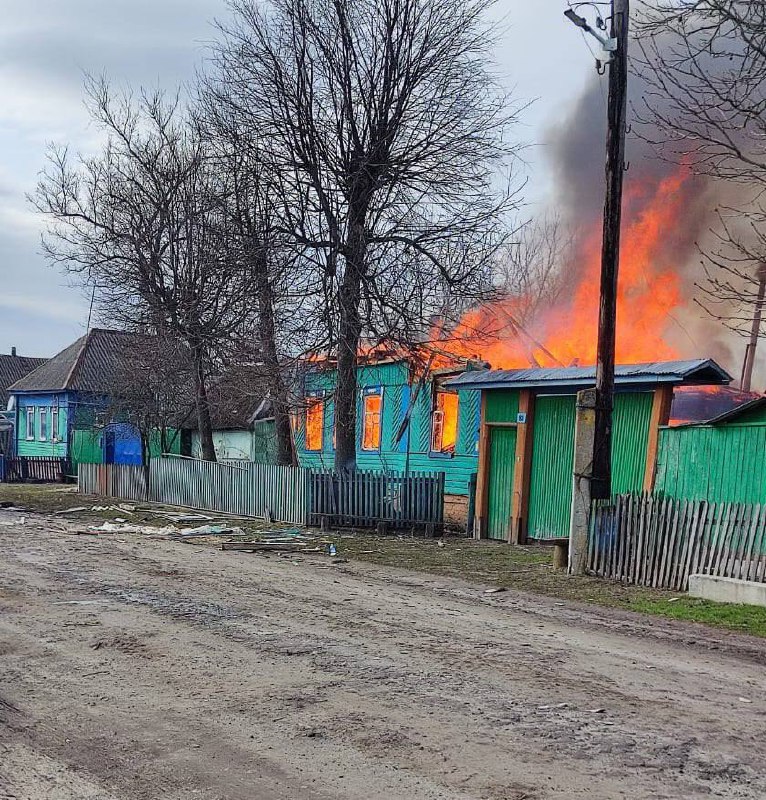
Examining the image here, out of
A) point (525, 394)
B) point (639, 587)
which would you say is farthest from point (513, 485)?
point (639, 587)

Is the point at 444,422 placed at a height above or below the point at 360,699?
above

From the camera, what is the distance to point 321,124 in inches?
869

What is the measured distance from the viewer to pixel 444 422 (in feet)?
73.6

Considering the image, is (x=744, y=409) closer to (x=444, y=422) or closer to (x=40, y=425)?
(x=444, y=422)

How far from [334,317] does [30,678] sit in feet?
50.0

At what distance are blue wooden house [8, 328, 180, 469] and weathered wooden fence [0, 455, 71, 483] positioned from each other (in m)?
2.23

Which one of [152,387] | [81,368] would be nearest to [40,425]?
[81,368]

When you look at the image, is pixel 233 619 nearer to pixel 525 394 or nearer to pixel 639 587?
pixel 639 587

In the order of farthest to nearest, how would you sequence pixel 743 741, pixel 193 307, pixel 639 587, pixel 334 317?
pixel 193 307, pixel 334 317, pixel 639 587, pixel 743 741

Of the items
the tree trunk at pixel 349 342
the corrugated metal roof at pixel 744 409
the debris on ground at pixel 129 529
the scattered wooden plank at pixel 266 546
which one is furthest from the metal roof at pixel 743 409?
the debris on ground at pixel 129 529

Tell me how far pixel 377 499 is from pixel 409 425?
4867 millimetres

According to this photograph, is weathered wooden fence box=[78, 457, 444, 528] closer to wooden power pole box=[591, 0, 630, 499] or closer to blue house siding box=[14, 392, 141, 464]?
wooden power pole box=[591, 0, 630, 499]

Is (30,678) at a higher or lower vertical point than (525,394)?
lower

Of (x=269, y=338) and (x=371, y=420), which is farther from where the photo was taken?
(x=371, y=420)
